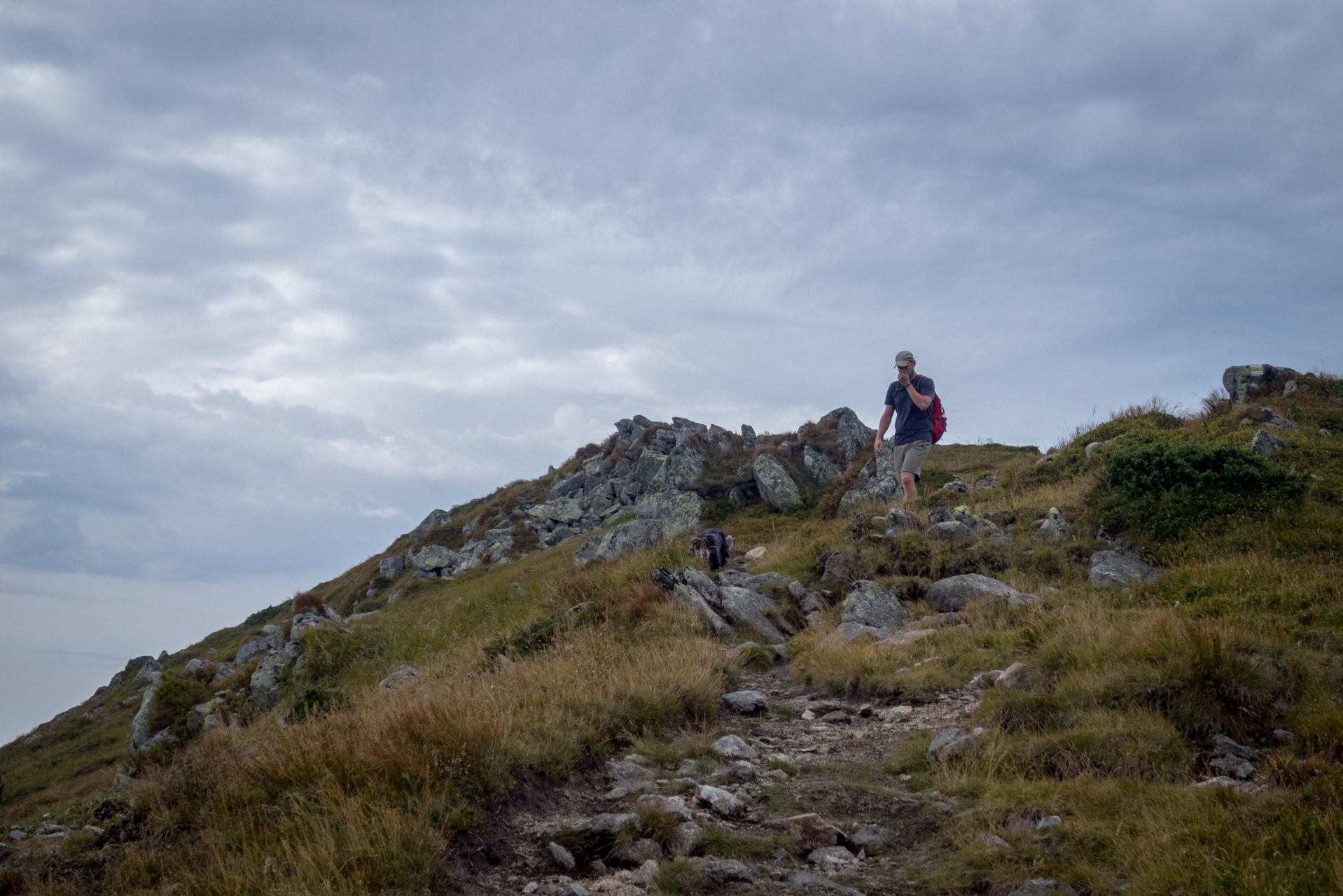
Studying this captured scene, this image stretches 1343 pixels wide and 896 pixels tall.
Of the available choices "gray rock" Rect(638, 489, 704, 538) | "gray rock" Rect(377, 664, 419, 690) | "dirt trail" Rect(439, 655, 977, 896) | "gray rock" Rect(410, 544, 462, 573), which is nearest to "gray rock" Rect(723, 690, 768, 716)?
"dirt trail" Rect(439, 655, 977, 896)

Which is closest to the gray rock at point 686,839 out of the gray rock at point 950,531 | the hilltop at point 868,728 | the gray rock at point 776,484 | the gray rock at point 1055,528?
the hilltop at point 868,728

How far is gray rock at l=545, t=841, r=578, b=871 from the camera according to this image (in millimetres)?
4566

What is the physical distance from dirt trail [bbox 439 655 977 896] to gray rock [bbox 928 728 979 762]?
0.44 metres

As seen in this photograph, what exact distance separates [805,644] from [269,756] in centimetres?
701

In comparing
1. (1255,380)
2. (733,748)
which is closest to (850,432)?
(1255,380)

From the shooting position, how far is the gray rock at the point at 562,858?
4.57 meters

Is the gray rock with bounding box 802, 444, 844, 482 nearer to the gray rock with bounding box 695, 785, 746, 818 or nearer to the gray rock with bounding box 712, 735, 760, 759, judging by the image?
the gray rock with bounding box 712, 735, 760, 759

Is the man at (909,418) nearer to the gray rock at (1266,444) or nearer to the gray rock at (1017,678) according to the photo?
the gray rock at (1266,444)

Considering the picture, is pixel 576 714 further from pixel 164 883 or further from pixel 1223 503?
pixel 1223 503

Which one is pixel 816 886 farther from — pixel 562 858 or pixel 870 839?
pixel 562 858

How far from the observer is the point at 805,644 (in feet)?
34.9

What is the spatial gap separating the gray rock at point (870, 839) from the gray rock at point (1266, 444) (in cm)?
1284

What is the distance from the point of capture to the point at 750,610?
1263 centimetres

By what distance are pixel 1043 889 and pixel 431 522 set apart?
47.9 meters
